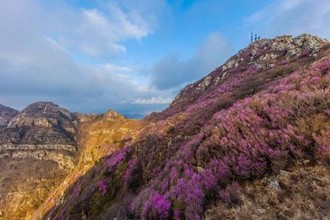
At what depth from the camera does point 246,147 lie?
10695 mm

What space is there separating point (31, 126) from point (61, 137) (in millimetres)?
34944

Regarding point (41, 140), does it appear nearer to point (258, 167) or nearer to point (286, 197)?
point (258, 167)

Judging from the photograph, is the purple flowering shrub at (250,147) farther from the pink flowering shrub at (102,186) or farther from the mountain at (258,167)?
the pink flowering shrub at (102,186)

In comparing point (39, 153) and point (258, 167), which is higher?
point (39, 153)

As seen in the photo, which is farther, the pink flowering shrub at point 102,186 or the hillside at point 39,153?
the hillside at point 39,153

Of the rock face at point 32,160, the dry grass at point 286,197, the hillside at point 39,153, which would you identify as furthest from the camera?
the rock face at point 32,160

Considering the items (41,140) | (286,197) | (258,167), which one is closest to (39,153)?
(41,140)

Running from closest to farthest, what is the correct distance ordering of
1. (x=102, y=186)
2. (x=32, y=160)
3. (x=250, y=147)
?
(x=250, y=147)
(x=102, y=186)
(x=32, y=160)

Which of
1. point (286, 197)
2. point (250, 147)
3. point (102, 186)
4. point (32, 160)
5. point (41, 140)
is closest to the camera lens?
point (286, 197)

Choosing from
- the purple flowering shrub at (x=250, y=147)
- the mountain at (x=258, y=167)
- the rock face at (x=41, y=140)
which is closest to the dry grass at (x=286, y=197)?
the mountain at (x=258, y=167)

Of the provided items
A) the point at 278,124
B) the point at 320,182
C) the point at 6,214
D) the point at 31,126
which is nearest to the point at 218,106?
the point at 278,124

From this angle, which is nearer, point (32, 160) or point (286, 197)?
point (286, 197)

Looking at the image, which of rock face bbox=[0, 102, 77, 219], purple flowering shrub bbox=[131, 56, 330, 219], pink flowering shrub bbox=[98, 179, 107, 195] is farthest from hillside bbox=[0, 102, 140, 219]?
purple flowering shrub bbox=[131, 56, 330, 219]

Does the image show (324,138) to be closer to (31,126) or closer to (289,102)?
(289,102)
